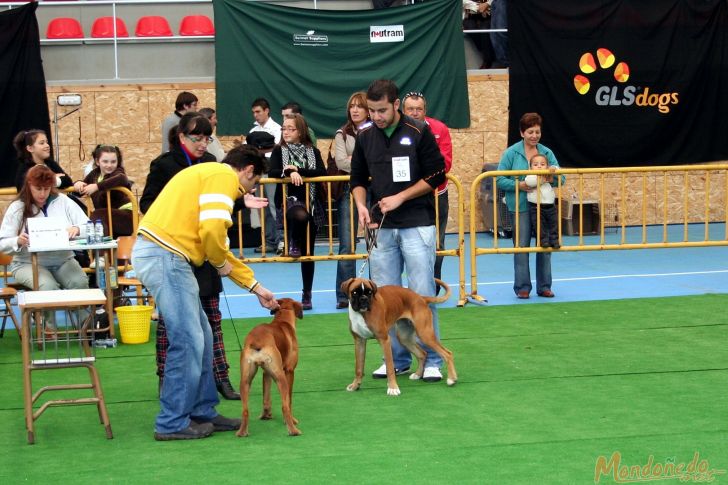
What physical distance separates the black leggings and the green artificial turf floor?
1146mm

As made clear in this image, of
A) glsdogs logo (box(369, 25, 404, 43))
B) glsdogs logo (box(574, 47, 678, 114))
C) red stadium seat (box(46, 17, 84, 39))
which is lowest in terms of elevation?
glsdogs logo (box(574, 47, 678, 114))

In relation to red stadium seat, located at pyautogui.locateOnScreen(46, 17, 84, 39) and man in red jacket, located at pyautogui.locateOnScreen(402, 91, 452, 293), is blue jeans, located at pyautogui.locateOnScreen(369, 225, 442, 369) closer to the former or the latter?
man in red jacket, located at pyautogui.locateOnScreen(402, 91, 452, 293)

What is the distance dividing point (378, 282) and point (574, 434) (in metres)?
2.10

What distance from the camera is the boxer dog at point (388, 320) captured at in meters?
6.93

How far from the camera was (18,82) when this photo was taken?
567 inches

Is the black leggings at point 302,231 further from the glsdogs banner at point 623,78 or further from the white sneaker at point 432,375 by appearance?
the glsdogs banner at point 623,78

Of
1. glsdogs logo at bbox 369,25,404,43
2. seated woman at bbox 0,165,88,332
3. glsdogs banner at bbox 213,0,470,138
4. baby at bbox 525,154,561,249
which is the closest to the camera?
seated woman at bbox 0,165,88,332

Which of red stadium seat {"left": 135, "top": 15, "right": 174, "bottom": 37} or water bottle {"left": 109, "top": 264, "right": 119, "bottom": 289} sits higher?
red stadium seat {"left": 135, "top": 15, "right": 174, "bottom": 37}

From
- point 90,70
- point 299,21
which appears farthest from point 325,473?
point 90,70

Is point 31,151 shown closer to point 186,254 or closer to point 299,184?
point 299,184

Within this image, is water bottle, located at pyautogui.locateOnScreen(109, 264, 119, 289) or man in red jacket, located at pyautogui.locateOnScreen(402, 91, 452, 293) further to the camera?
water bottle, located at pyautogui.locateOnScreen(109, 264, 119, 289)

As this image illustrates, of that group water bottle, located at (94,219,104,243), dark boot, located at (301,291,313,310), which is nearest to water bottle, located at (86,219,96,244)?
water bottle, located at (94,219,104,243)

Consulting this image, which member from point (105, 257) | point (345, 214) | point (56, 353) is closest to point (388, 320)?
point (56, 353)

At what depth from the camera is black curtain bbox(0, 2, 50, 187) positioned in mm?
14289
